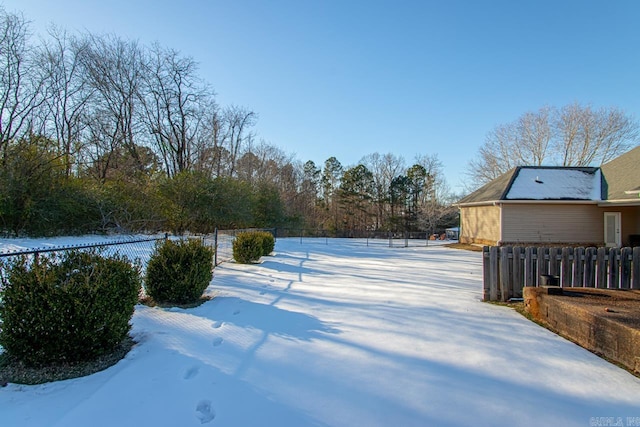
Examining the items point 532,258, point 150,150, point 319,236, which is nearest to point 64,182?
point 150,150

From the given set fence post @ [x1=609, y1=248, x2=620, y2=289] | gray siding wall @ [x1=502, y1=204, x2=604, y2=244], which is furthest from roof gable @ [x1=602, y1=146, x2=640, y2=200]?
fence post @ [x1=609, y1=248, x2=620, y2=289]

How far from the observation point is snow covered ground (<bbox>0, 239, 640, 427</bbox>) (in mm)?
2383

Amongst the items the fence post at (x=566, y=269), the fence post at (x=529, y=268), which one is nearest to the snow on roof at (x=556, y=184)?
the fence post at (x=566, y=269)

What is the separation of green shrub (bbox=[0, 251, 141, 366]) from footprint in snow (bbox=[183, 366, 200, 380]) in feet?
2.97

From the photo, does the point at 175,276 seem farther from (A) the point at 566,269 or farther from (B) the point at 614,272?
(B) the point at 614,272

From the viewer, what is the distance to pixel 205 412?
2453mm

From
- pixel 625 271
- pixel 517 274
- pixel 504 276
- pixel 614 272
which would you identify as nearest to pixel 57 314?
pixel 504 276

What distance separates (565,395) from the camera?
2.65 metres

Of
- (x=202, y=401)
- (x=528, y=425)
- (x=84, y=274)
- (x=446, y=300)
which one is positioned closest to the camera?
(x=528, y=425)

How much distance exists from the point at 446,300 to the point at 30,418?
5.47m

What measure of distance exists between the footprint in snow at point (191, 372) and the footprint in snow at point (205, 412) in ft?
1.52

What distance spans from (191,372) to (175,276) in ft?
8.58

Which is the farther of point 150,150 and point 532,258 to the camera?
point 150,150

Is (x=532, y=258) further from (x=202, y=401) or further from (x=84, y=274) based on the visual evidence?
(x=84, y=274)
